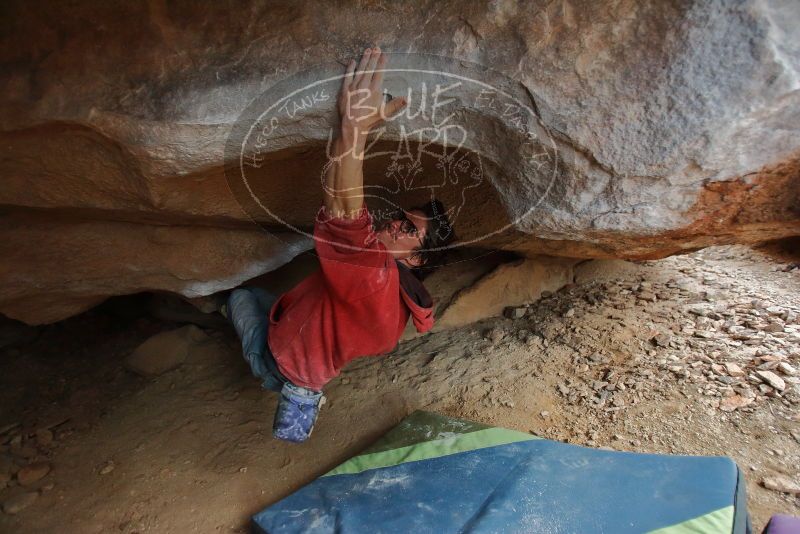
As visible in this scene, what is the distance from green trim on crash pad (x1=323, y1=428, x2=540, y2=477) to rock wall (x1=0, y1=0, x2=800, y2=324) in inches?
23.5

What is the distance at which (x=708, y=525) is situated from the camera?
1104mm

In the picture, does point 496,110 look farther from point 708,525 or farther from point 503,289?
point 503,289

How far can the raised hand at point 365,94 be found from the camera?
103 cm

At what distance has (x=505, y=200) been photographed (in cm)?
120

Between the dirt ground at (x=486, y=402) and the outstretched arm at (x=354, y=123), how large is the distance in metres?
0.89

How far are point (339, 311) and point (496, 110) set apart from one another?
0.60 m

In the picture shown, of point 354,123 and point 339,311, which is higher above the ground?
point 354,123

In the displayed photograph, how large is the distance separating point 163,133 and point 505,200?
29.2 inches

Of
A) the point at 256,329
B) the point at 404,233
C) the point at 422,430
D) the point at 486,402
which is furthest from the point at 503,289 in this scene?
the point at 256,329

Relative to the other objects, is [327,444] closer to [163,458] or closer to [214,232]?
[163,458]

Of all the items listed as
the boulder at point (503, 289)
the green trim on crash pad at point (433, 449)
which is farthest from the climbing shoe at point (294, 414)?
the boulder at point (503, 289)

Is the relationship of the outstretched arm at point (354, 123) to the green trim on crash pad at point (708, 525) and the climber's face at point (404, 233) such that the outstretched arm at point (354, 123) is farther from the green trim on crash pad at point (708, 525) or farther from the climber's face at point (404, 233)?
the green trim on crash pad at point (708, 525)

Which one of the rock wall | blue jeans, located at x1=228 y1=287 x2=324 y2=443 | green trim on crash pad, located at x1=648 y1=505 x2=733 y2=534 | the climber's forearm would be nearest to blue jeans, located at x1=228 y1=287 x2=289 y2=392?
blue jeans, located at x1=228 y1=287 x2=324 y2=443

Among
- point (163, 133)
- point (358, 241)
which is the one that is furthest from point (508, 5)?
point (163, 133)
